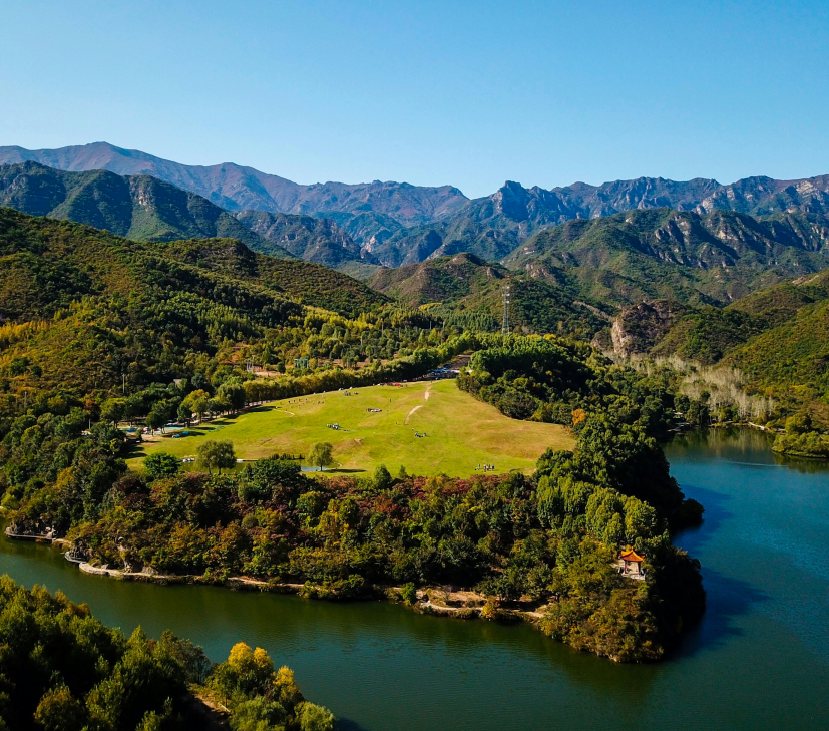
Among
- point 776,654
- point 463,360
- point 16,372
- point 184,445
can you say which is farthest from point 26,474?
point 463,360

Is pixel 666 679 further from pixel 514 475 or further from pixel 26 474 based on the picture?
pixel 26 474

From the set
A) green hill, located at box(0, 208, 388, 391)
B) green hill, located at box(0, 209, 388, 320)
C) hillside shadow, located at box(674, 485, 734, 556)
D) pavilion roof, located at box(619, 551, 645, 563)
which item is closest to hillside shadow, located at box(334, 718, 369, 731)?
pavilion roof, located at box(619, 551, 645, 563)

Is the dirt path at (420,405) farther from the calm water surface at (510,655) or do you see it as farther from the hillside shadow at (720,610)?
the hillside shadow at (720,610)

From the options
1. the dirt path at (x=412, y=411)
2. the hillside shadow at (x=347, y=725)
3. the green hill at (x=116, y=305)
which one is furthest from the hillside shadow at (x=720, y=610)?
the green hill at (x=116, y=305)

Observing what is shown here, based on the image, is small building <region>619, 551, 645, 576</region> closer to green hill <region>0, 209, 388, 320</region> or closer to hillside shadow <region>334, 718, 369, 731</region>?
hillside shadow <region>334, 718, 369, 731</region>

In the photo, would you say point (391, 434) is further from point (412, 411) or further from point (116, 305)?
point (116, 305)

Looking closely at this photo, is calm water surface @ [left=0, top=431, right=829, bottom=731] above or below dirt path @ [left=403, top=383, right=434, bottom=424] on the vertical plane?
below

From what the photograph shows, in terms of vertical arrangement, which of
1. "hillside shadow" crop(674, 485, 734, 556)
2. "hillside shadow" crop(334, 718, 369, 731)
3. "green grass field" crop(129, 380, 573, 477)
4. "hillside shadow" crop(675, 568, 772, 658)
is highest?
"green grass field" crop(129, 380, 573, 477)
